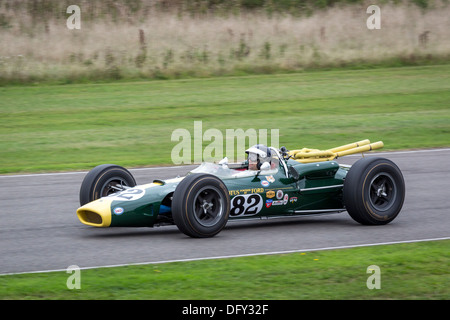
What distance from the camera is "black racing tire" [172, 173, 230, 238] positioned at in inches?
337

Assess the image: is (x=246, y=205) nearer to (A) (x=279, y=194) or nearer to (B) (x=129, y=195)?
(A) (x=279, y=194)

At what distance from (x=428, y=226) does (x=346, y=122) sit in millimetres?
9820

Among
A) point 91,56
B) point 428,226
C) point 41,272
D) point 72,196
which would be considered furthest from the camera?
point 91,56

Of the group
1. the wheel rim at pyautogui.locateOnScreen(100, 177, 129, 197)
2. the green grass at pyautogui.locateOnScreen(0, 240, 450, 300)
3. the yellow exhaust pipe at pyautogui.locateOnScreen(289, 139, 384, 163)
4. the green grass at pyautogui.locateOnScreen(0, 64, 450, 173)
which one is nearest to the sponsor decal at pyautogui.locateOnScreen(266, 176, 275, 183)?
the yellow exhaust pipe at pyautogui.locateOnScreen(289, 139, 384, 163)

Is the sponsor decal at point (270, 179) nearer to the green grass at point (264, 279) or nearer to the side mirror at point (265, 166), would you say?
the side mirror at point (265, 166)

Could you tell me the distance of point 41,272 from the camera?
24.8 feet

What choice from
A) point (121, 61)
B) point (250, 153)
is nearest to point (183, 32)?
point (121, 61)

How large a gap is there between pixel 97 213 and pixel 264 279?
98.7 inches

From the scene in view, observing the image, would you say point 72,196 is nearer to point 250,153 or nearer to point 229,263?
point 250,153

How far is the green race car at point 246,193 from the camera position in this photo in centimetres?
882

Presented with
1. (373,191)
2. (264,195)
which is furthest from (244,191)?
(373,191)

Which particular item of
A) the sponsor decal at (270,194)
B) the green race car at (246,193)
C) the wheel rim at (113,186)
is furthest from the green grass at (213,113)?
the sponsor decal at (270,194)

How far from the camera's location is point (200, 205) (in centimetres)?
882

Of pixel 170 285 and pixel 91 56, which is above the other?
pixel 91 56
